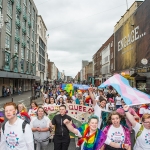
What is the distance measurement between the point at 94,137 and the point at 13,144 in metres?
1.43

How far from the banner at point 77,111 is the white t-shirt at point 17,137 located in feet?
14.5

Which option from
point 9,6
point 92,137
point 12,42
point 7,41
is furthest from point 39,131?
point 9,6

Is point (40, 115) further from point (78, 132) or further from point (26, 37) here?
point (26, 37)

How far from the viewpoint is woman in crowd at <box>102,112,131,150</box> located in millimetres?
3727

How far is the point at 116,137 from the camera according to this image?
152 inches

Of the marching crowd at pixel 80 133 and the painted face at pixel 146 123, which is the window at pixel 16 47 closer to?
the marching crowd at pixel 80 133

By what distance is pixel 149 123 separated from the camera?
388 cm

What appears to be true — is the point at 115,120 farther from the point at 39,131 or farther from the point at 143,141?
the point at 39,131

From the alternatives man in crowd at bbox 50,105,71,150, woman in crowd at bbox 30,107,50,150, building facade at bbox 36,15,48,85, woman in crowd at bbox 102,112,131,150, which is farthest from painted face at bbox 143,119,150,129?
building facade at bbox 36,15,48,85

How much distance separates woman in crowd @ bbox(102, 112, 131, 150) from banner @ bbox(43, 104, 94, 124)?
3838 millimetres

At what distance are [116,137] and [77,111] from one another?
4.31 meters

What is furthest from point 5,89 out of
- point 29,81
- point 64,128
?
point 64,128

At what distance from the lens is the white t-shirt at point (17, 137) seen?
328cm

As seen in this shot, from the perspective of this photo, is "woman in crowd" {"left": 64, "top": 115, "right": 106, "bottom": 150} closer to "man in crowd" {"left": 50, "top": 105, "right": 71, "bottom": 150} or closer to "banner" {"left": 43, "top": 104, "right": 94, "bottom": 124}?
"man in crowd" {"left": 50, "top": 105, "right": 71, "bottom": 150}
